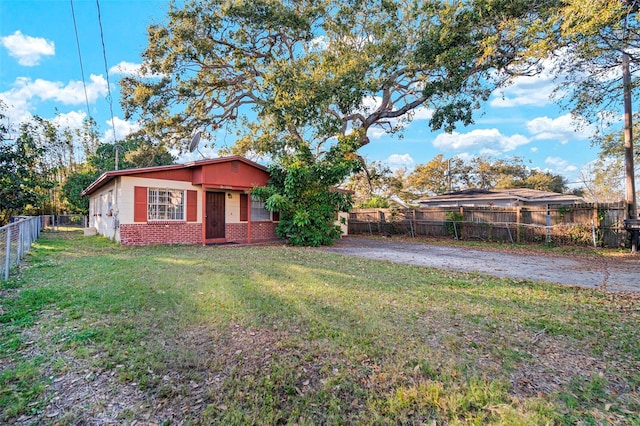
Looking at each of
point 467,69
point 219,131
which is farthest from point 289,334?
point 219,131

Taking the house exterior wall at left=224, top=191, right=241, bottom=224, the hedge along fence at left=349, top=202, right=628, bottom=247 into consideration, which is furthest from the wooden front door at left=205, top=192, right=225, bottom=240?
the hedge along fence at left=349, top=202, right=628, bottom=247

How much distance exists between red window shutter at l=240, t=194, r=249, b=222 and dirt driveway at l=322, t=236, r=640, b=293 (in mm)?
6385

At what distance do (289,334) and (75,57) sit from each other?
13190 mm

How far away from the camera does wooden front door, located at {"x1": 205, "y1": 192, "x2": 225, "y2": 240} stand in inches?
492

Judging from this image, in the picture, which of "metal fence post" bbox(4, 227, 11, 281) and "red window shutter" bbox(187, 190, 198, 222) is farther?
"red window shutter" bbox(187, 190, 198, 222)

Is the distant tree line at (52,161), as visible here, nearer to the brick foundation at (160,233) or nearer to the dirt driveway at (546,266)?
the brick foundation at (160,233)

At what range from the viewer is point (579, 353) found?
3131 millimetres

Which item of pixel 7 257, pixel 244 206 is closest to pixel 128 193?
pixel 244 206

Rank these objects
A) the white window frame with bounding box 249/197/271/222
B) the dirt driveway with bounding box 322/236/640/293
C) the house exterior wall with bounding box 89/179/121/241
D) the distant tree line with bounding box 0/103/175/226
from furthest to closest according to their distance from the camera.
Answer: the white window frame with bounding box 249/197/271/222 → the distant tree line with bounding box 0/103/175/226 → the house exterior wall with bounding box 89/179/121/241 → the dirt driveway with bounding box 322/236/640/293

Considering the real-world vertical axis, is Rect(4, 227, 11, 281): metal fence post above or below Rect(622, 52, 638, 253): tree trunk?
below

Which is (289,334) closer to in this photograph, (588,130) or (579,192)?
(588,130)

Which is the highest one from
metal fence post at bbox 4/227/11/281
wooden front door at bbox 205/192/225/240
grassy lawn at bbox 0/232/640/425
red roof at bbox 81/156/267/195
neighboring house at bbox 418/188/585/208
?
red roof at bbox 81/156/267/195

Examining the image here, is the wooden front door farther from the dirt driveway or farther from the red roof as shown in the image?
the dirt driveway

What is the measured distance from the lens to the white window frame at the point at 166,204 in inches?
436
